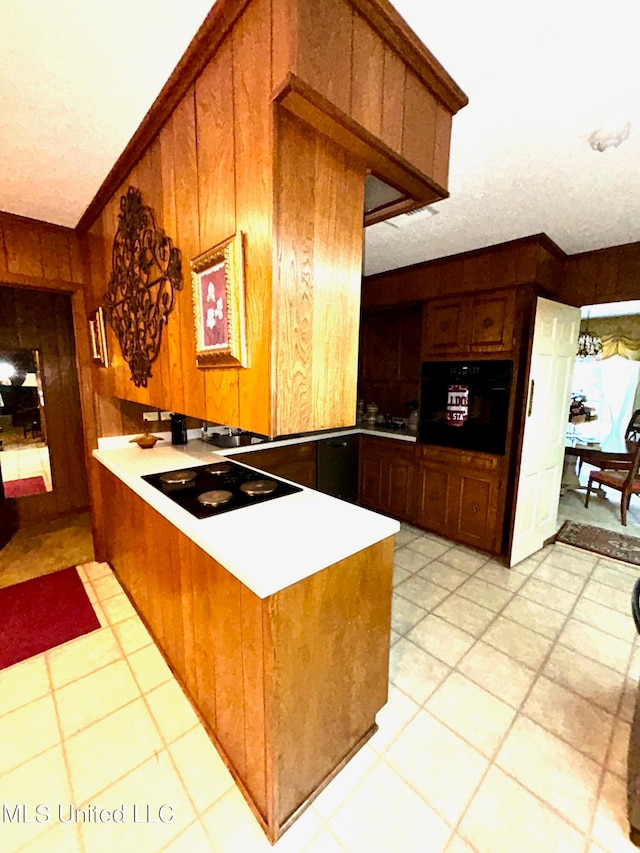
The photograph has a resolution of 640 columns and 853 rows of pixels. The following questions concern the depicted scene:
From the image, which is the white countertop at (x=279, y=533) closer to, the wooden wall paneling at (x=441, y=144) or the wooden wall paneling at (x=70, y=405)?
the wooden wall paneling at (x=441, y=144)

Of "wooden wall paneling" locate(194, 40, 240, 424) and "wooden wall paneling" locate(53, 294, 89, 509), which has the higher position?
"wooden wall paneling" locate(194, 40, 240, 424)

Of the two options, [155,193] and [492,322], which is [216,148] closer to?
[155,193]

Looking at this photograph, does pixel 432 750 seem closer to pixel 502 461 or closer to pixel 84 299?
pixel 502 461

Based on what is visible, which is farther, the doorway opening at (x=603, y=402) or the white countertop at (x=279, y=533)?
the doorway opening at (x=603, y=402)

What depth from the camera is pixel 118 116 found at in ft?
4.62

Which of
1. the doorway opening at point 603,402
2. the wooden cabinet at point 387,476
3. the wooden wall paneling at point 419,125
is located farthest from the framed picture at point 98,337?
the doorway opening at point 603,402

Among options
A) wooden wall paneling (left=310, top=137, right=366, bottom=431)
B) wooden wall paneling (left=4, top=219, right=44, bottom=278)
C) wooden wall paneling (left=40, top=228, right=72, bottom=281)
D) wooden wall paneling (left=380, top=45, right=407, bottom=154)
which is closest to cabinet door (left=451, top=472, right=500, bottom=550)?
wooden wall paneling (left=310, top=137, right=366, bottom=431)

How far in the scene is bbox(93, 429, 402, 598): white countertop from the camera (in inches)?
43.4

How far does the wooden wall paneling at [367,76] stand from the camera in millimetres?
956

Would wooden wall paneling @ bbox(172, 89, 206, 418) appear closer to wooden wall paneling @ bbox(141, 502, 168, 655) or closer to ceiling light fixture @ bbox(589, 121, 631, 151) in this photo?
wooden wall paneling @ bbox(141, 502, 168, 655)

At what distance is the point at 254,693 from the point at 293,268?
133 cm

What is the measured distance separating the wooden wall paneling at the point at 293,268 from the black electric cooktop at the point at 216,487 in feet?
2.10

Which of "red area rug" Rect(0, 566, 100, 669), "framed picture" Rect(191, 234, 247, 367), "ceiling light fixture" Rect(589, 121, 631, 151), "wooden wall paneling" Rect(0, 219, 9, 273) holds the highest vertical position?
"ceiling light fixture" Rect(589, 121, 631, 151)

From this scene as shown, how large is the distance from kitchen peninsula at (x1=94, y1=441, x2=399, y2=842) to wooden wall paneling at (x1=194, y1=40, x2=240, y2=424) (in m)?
0.47
